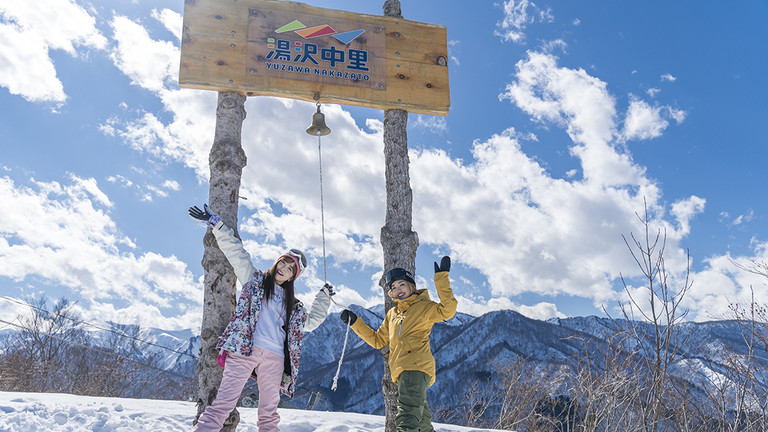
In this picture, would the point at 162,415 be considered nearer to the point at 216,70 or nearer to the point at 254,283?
the point at 254,283

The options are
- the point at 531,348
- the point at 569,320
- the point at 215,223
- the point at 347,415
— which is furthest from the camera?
the point at 569,320

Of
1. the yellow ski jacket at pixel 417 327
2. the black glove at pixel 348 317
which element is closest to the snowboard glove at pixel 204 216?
the black glove at pixel 348 317

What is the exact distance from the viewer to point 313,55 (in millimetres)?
4754

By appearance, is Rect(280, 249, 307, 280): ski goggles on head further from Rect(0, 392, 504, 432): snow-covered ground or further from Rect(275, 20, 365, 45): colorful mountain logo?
Rect(275, 20, 365, 45): colorful mountain logo

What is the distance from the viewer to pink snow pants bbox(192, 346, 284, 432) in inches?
127

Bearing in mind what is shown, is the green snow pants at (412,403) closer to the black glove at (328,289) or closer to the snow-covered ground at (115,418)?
the black glove at (328,289)

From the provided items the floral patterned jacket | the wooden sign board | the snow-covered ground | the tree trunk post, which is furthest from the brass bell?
the snow-covered ground

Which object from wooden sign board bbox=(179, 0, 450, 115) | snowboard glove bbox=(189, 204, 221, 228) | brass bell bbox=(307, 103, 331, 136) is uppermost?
wooden sign board bbox=(179, 0, 450, 115)

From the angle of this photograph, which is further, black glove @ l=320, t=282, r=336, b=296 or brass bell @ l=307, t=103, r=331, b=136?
brass bell @ l=307, t=103, r=331, b=136

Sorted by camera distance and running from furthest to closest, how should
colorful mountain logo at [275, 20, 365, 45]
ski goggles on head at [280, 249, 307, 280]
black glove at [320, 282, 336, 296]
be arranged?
colorful mountain logo at [275, 20, 365, 45] < black glove at [320, 282, 336, 296] < ski goggles on head at [280, 249, 307, 280]

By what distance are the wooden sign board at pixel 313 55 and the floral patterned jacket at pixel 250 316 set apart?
161 cm

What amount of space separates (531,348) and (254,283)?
111 metres

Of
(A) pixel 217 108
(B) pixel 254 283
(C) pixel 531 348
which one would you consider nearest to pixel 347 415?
(B) pixel 254 283

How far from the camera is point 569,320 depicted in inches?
6526
